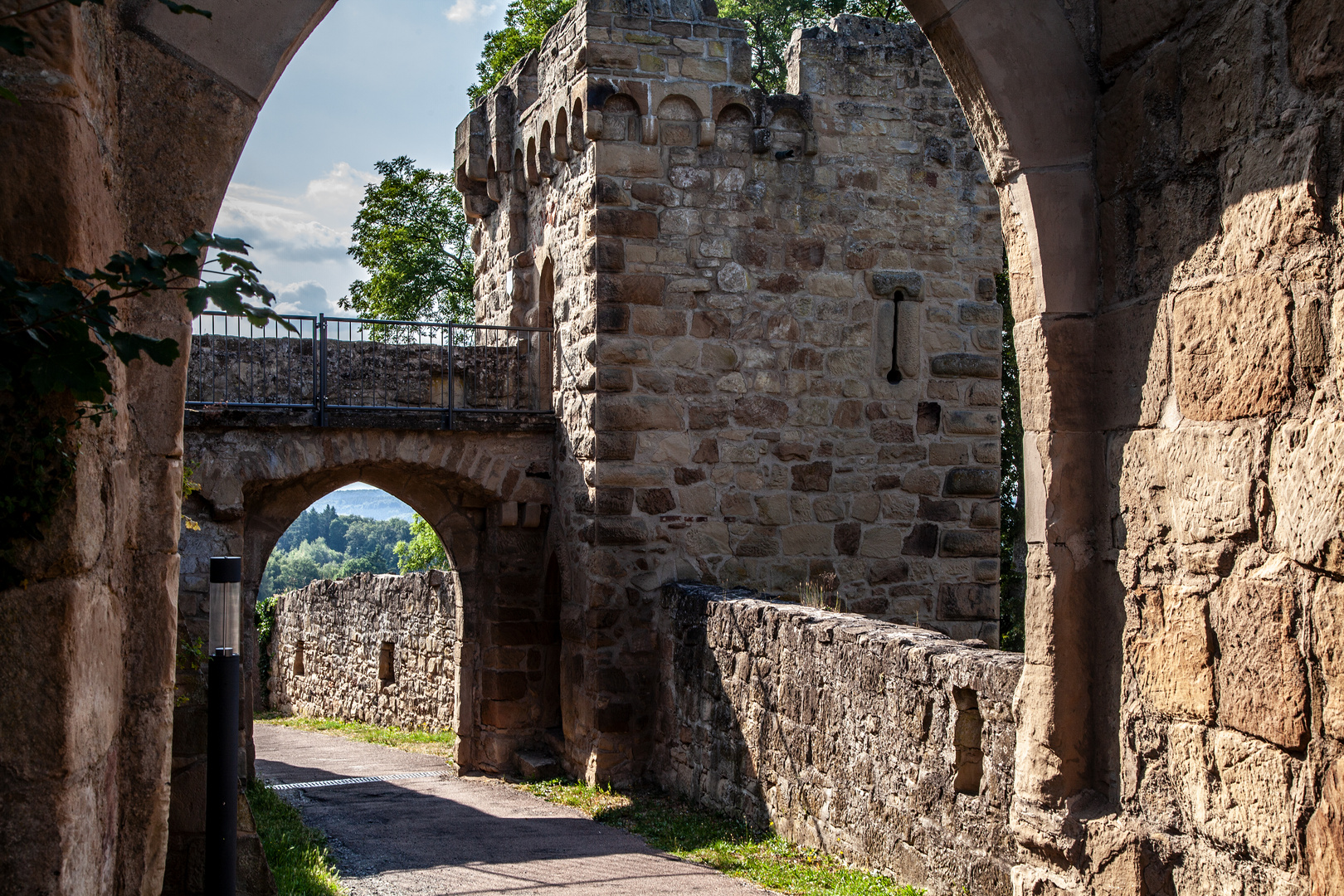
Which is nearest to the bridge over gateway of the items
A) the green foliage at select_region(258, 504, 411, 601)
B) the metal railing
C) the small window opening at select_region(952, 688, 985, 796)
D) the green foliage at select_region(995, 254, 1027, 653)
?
the metal railing

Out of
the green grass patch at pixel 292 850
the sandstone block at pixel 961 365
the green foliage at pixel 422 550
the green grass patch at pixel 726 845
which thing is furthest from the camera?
the green foliage at pixel 422 550

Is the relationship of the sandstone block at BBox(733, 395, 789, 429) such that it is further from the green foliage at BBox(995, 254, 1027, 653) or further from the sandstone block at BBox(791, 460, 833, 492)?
the green foliage at BBox(995, 254, 1027, 653)

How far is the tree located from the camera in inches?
760

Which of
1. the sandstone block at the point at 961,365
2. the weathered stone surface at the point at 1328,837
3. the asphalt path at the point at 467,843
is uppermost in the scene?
the sandstone block at the point at 961,365

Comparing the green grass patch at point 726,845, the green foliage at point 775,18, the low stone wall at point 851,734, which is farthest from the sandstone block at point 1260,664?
the green foliage at point 775,18

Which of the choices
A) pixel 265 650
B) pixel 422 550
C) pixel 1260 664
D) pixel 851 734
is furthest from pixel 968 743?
pixel 422 550

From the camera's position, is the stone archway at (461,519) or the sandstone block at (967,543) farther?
the sandstone block at (967,543)

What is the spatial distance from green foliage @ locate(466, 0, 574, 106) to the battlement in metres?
7.86

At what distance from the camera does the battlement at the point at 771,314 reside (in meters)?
8.77

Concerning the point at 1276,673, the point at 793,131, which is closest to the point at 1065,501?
the point at 1276,673

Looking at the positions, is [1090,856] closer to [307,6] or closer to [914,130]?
[307,6]

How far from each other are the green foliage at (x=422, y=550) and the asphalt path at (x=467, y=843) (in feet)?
29.7

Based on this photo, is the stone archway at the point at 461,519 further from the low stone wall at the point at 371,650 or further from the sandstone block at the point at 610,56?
the sandstone block at the point at 610,56

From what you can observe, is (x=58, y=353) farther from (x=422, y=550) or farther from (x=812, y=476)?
(x=422, y=550)
